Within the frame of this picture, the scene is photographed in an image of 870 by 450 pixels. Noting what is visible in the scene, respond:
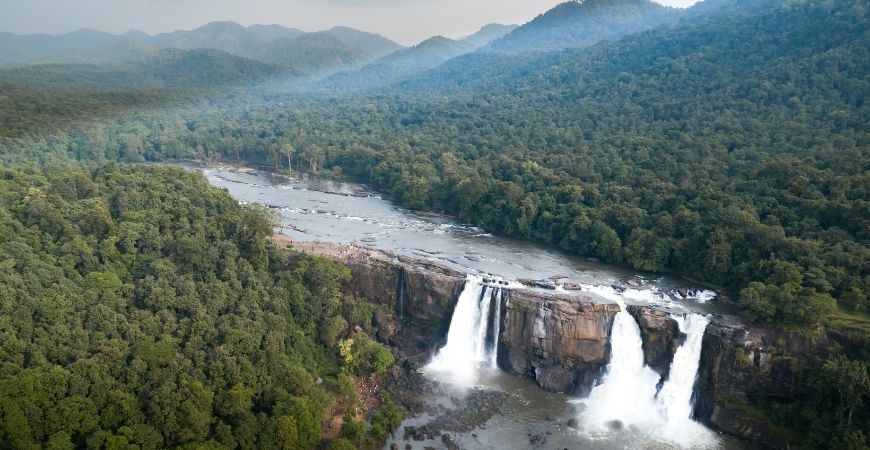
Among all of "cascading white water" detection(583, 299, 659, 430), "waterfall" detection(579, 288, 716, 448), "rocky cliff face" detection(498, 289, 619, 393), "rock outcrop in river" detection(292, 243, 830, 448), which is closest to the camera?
"rock outcrop in river" detection(292, 243, 830, 448)

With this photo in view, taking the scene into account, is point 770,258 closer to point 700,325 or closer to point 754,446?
point 700,325

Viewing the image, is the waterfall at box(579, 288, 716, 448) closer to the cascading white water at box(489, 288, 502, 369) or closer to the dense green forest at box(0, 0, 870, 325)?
the dense green forest at box(0, 0, 870, 325)

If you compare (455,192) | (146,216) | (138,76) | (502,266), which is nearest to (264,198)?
(455,192)

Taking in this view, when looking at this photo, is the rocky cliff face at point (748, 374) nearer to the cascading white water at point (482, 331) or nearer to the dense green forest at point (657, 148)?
the dense green forest at point (657, 148)

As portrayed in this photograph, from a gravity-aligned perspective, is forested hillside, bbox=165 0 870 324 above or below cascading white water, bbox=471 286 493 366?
above

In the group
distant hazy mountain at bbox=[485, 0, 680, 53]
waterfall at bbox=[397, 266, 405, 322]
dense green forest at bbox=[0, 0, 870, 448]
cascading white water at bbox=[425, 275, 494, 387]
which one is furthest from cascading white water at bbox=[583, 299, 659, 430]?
distant hazy mountain at bbox=[485, 0, 680, 53]

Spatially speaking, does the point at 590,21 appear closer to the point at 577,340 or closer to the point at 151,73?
the point at 151,73

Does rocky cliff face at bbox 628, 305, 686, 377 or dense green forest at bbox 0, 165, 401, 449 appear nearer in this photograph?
dense green forest at bbox 0, 165, 401, 449
